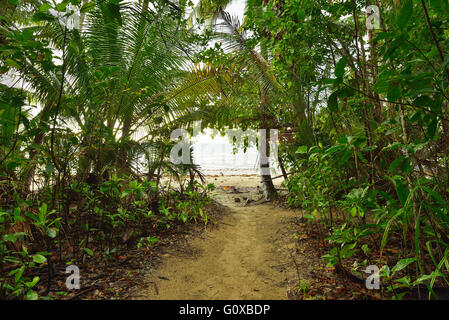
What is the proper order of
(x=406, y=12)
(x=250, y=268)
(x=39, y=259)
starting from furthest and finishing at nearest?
(x=250, y=268)
(x=39, y=259)
(x=406, y=12)

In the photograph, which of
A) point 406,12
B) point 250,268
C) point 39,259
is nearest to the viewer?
point 406,12

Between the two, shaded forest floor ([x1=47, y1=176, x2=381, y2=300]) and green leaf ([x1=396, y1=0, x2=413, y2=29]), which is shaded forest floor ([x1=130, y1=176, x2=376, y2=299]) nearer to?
shaded forest floor ([x1=47, y1=176, x2=381, y2=300])

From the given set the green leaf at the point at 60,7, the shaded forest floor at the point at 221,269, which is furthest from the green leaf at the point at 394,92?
the green leaf at the point at 60,7

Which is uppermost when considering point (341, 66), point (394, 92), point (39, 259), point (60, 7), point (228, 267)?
point (60, 7)

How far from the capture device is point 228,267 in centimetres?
258

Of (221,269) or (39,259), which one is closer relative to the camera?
(39,259)

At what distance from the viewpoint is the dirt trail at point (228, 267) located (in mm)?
2049

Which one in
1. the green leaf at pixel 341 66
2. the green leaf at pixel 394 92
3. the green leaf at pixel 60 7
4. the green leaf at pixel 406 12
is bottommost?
the green leaf at pixel 394 92

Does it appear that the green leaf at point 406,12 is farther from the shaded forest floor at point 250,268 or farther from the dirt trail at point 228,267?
the dirt trail at point 228,267

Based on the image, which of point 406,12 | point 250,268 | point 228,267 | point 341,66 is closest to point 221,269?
point 228,267

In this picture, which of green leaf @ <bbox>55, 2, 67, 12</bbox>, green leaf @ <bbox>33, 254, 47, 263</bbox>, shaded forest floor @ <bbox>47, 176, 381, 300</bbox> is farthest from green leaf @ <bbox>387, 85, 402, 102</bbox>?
green leaf @ <bbox>33, 254, 47, 263</bbox>

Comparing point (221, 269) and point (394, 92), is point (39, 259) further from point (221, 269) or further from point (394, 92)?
point (394, 92)

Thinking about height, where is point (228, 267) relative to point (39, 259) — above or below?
below

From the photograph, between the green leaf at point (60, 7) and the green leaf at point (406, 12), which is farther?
the green leaf at point (60, 7)
